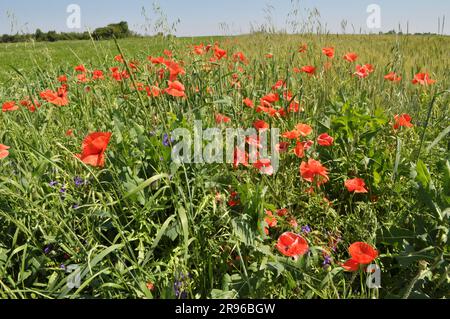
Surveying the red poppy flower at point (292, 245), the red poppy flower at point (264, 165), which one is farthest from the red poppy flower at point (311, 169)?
the red poppy flower at point (292, 245)

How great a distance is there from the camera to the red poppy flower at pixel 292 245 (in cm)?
105

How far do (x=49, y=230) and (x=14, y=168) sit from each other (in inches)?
20.2

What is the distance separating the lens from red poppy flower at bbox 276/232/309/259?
1.05m

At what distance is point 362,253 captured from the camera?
969 millimetres

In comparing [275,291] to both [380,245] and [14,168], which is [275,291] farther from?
[14,168]

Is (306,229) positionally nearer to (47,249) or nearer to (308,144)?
(308,144)

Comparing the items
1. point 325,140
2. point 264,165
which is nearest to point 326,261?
point 264,165

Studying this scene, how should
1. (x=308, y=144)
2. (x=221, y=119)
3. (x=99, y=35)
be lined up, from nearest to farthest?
1. (x=308, y=144)
2. (x=221, y=119)
3. (x=99, y=35)

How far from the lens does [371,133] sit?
1.71 metres

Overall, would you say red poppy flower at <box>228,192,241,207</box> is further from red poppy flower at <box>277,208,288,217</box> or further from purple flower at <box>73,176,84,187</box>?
purple flower at <box>73,176,84,187</box>

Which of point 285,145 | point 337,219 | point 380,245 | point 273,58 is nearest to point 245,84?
point 273,58

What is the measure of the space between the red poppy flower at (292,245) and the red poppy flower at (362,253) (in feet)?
0.46

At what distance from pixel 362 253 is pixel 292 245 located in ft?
0.65

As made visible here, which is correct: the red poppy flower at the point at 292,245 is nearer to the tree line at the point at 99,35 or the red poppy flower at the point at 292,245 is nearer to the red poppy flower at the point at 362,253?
the red poppy flower at the point at 362,253
